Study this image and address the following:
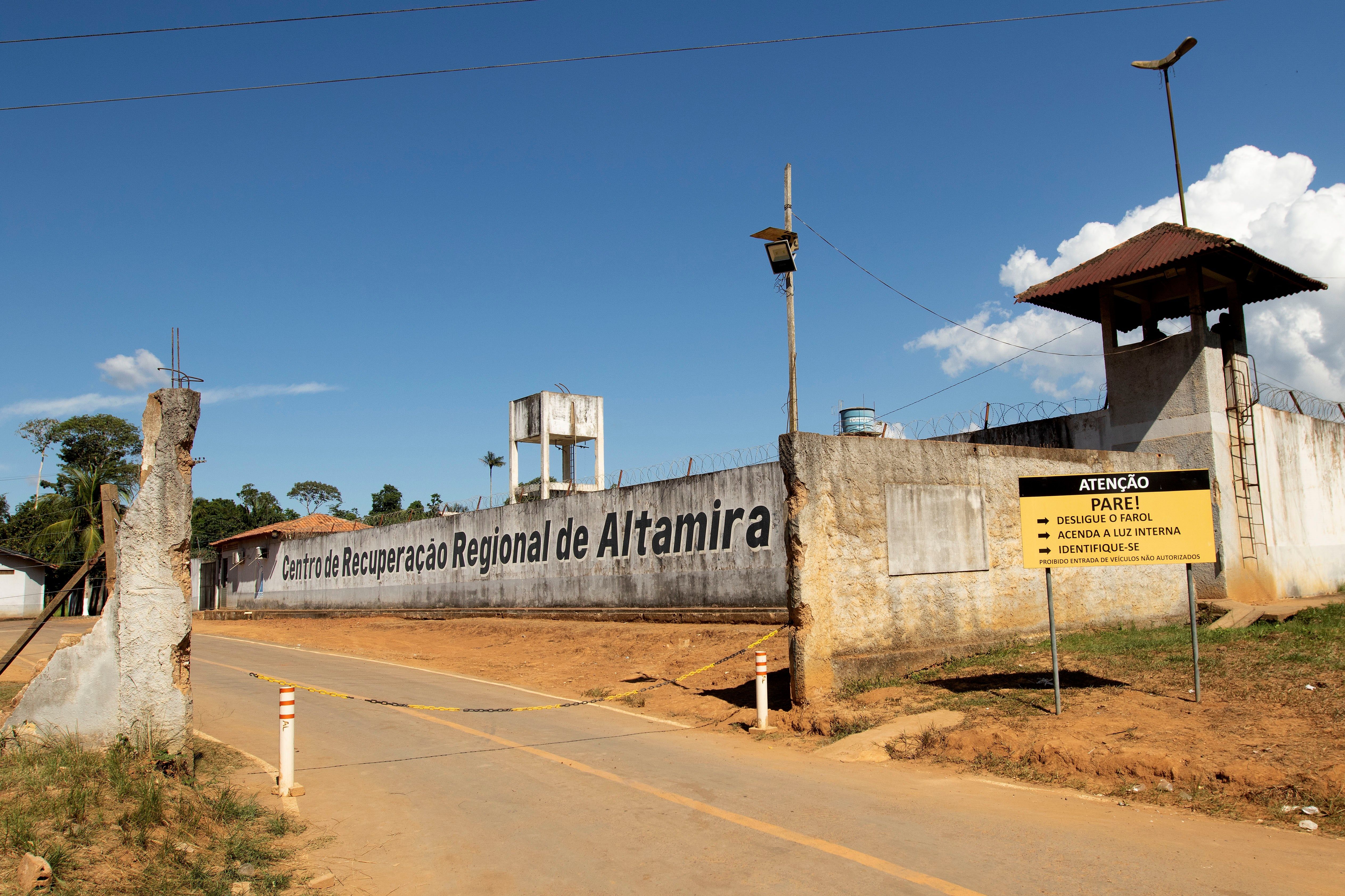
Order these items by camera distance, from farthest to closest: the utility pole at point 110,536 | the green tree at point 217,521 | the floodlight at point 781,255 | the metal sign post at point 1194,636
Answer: the green tree at point 217,521 → the floodlight at point 781,255 → the metal sign post at point 1194,636 → the utility pole at point 110,536

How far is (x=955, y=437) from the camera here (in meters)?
22.6

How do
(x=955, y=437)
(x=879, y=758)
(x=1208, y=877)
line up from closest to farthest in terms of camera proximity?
1. (x=1208, y=877)
2. (x=879, y=758)
3. (x=955, y=437)

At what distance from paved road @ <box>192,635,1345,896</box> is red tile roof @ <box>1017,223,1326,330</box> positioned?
13242 millimetres

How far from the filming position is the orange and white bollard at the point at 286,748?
296 inches

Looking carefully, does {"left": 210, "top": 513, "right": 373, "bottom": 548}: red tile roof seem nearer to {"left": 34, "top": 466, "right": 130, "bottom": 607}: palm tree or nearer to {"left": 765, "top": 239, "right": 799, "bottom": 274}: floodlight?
{"left": 34, "top": 466, "right": 130, "bottom": 607}: palm tree

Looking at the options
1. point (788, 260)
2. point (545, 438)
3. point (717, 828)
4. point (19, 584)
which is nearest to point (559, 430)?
point (545, 438)

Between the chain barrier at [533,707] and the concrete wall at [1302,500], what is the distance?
407 inches

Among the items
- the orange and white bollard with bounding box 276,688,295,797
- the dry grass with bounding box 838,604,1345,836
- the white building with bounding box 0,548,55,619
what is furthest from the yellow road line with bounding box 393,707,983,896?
the white building with bounding box 0,548,55,619

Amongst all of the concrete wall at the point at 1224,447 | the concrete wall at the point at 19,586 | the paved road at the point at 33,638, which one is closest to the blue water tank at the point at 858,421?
the concrete wall at the point at 1224,447

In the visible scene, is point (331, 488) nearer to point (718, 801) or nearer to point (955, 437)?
point (955, 437)

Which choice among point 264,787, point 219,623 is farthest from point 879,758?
point 219,623

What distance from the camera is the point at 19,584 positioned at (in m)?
48.4

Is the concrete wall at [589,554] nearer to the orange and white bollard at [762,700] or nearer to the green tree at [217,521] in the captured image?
the orange and white bollard at [762,700]

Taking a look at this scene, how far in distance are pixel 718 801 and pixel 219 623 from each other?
3724cm
